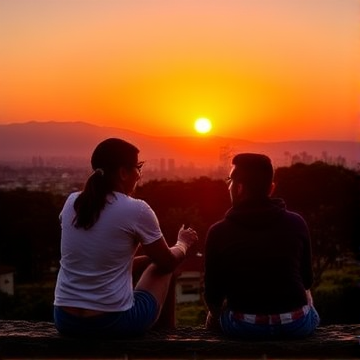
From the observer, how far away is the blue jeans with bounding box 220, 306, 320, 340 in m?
2.24

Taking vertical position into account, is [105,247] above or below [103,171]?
below

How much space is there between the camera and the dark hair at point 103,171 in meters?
2.26

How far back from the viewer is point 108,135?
7.31m

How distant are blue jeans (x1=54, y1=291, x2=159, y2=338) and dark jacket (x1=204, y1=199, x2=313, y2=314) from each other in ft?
1.06

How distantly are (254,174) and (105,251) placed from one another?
55cm

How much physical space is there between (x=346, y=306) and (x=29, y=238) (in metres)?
7.35

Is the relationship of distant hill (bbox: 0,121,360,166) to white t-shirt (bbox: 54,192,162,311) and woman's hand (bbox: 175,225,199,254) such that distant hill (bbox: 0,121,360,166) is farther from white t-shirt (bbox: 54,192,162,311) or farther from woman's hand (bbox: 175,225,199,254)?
white t-shirt (bbox: 54,192,162,311)

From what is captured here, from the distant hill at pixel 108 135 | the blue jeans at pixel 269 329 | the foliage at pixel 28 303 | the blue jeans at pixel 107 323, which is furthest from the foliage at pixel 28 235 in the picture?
the blue jeans at pixel 269 329

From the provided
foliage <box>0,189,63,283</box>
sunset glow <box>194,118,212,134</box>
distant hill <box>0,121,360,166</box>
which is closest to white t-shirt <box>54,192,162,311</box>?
distant hill <box>0,121,360,166</box>

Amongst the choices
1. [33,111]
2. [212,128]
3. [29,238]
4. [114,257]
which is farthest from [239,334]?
[29,238]

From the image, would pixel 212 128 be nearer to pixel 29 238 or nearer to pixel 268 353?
pixel 268 353

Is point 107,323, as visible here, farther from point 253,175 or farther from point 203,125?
point 203,125

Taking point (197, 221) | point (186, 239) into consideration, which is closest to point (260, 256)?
point (186, 239)

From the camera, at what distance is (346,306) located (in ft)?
Result: 45.6
